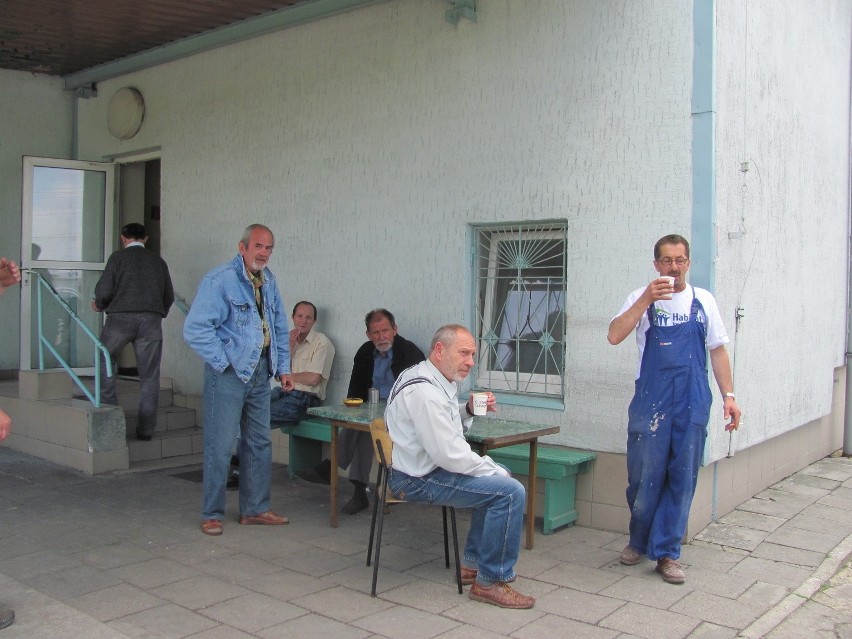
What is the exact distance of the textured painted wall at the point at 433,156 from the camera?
5.40m

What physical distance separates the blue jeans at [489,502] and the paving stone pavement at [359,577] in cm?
21

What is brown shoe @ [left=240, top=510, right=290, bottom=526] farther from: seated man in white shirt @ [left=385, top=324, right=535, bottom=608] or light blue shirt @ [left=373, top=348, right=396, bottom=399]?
seated man in white shirt @ [left=385, top=324, right=535, bottom=608]

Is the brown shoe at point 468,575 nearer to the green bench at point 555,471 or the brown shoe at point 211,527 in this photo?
the green bench at point 555,471

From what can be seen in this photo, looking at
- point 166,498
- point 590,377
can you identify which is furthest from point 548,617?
point 166,498

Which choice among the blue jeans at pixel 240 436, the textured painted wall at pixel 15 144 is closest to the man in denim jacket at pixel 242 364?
the blue jeans at pixel 240 436

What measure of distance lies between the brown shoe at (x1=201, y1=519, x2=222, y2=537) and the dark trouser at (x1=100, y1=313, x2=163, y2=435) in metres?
2.28

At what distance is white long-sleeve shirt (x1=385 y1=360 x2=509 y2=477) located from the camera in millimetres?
4027

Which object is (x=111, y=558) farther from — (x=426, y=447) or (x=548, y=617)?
(x=548, y=617)

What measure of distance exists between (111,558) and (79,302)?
4.91 m

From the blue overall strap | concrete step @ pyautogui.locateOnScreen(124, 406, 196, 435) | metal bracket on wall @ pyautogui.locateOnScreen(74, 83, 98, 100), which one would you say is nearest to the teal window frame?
the blue overall strap

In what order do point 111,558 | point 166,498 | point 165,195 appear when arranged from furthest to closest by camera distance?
1. point 165,195
2. point 166,498
3. point 111,558

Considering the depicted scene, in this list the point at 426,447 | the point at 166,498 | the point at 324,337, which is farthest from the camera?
the point at 324,337

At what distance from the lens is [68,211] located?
29.7 ft

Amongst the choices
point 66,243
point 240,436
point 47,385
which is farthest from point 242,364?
point 66,243
